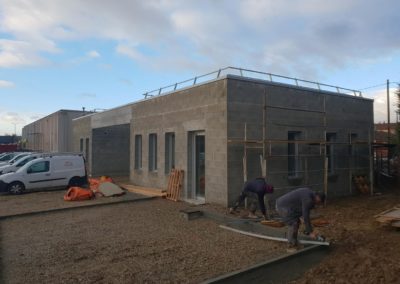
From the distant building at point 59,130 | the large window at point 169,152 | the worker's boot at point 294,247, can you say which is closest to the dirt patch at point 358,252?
the worker's boot at point 294,247

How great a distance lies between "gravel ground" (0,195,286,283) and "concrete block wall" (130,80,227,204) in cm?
193

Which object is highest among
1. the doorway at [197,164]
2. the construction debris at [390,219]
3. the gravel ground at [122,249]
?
the doorway at [197,164]

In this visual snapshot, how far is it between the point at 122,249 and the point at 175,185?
6.41 m

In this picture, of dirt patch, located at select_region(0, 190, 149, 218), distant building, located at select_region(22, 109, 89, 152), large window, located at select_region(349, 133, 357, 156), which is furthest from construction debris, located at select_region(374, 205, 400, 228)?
distant building, located at select_region(22, 109, 89, 152)

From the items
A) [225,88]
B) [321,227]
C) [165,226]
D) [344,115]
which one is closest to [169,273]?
[165,226]

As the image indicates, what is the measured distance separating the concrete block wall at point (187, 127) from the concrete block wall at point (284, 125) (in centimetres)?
36

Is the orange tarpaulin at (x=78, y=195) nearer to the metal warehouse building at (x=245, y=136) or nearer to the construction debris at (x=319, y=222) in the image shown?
the metal warehouse building at (x=245, y=136)

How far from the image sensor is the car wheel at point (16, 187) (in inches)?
650

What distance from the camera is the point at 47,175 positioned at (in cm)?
1741

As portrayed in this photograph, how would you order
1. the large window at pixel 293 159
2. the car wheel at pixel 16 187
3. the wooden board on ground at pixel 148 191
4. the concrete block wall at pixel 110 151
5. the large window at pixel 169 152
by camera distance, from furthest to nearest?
1. the concrete block wall at pixel 110 151
2. the car wheel at pixel 16 187
3. the large window at pixel 169 152
4. the wooden board on ground at pixel 148 191
5. the large window at pixel 293 159

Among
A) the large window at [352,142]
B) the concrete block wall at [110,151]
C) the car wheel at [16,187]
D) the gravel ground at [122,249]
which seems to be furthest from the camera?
the concrete block wall at [110,151]

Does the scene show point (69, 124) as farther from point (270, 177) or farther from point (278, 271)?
point (278, 271)

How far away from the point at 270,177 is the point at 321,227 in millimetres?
3464

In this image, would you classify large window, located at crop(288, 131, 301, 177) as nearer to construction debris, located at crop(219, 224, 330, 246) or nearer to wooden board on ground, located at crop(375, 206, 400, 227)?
wooden board on ground, located at crop(375, 206, 400, 227)
